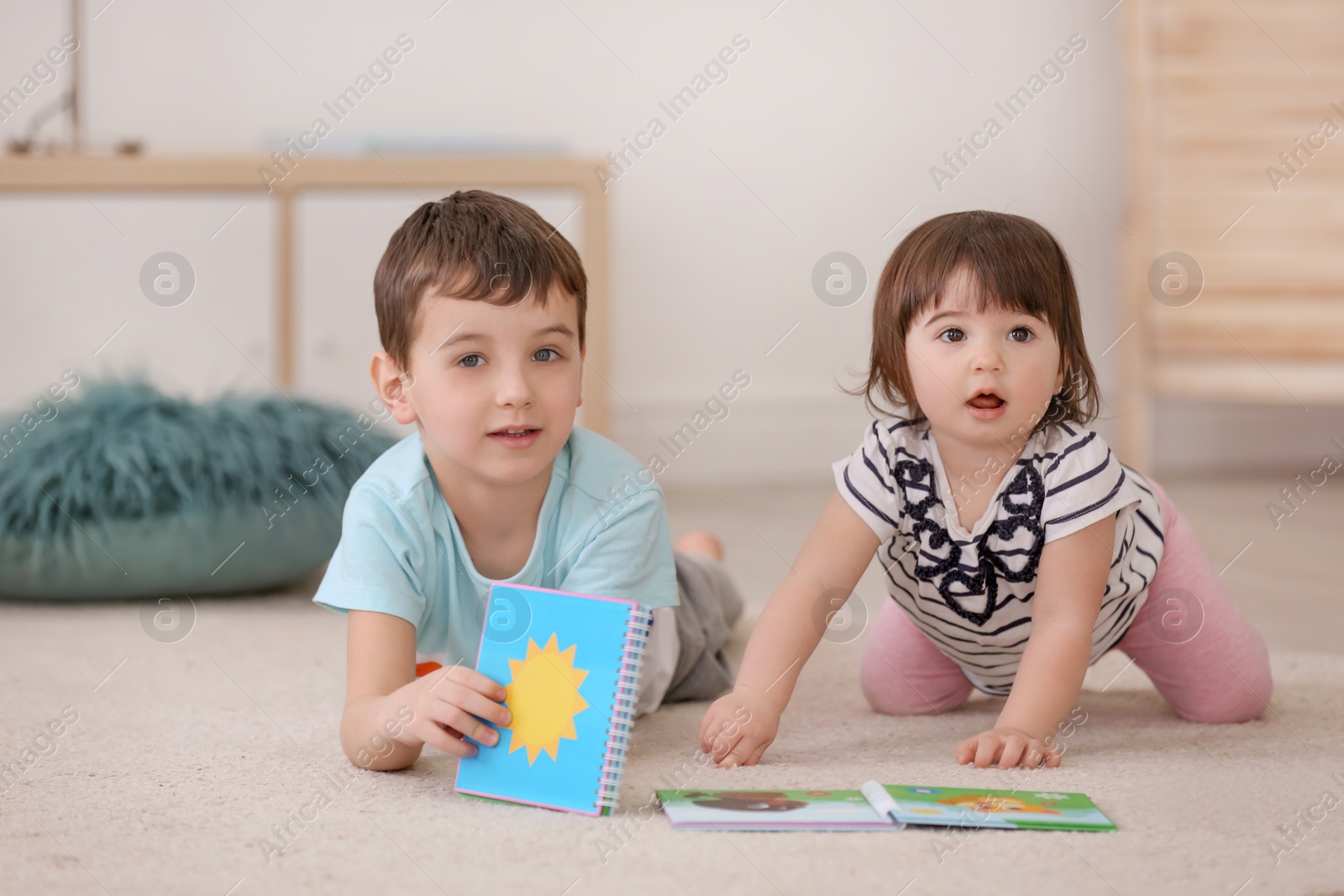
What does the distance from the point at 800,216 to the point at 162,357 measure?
3.91ft

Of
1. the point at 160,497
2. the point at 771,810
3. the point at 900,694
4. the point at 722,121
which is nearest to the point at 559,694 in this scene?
the point at 771,810

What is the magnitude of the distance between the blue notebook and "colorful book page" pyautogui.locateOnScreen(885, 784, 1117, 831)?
0.58ft

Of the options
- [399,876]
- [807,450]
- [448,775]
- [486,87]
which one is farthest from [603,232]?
[399,876]

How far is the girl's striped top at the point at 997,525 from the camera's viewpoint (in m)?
0.92

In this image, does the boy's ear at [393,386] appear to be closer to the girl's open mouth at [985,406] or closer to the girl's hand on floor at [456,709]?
the girl's hand on floor at [456,709]

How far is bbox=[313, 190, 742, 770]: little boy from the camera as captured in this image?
85 centimetres

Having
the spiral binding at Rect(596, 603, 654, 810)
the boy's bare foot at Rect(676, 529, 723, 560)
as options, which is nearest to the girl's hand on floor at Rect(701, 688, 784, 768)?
the spiral binding at Rect(596, 603, 654, 810)

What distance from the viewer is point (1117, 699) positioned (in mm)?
1096

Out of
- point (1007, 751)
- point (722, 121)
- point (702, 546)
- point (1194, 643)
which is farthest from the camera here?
point (722, 121)

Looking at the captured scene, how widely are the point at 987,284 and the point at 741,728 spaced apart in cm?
35

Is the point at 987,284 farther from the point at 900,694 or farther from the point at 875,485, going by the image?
the point at 900,694

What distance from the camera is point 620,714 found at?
77 cm

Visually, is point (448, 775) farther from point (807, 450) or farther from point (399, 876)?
point (807, 450)

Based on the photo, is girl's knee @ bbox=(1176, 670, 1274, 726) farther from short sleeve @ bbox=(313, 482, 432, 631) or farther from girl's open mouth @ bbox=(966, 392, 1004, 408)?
short sleeve @ bbox=(313, 482, 432, 631)
